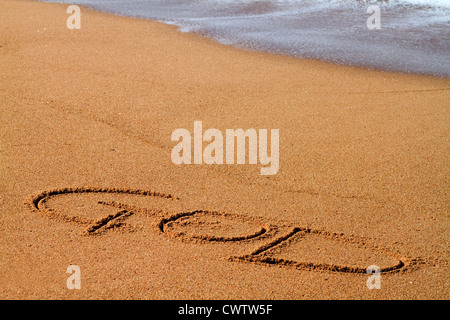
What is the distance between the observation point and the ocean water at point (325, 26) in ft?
18.8

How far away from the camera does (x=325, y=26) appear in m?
6.91

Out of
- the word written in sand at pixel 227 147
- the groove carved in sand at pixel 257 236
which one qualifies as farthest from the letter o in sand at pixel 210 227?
the word written in sand at pixel 227 147

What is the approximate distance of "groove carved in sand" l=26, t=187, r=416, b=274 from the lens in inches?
103

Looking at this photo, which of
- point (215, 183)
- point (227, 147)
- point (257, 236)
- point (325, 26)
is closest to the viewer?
point (257, 236)

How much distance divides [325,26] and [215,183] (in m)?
4.28

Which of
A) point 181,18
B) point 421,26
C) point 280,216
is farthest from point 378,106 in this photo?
point 181,18

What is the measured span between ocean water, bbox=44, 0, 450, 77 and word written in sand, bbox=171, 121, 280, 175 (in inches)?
83.3

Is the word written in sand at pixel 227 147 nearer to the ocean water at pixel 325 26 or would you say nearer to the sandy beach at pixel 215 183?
the sandy beach at pixel 215 183

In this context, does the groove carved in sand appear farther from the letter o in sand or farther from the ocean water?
the ocean water

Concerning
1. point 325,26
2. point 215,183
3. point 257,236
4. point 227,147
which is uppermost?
point 325,26

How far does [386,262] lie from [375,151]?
1.20m

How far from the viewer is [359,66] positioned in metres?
5.41

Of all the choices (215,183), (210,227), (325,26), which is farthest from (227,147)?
(325,26)

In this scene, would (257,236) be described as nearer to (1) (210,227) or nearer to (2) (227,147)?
(1) (210,227)
